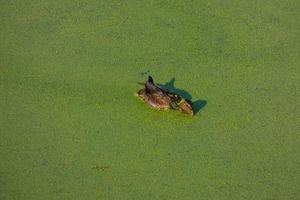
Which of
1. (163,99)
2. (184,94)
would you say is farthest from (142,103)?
(184,94)

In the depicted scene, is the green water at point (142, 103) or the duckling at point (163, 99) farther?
the duckling at point (163, 99)

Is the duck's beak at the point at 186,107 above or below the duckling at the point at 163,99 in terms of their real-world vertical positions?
below

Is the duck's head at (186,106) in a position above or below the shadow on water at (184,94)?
below

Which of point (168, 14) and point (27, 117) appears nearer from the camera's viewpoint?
point (27, 117)

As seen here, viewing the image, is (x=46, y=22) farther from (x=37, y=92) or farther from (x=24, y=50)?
(x=37, y=92)

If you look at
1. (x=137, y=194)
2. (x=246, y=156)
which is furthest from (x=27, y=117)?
(x=246, y=156)
